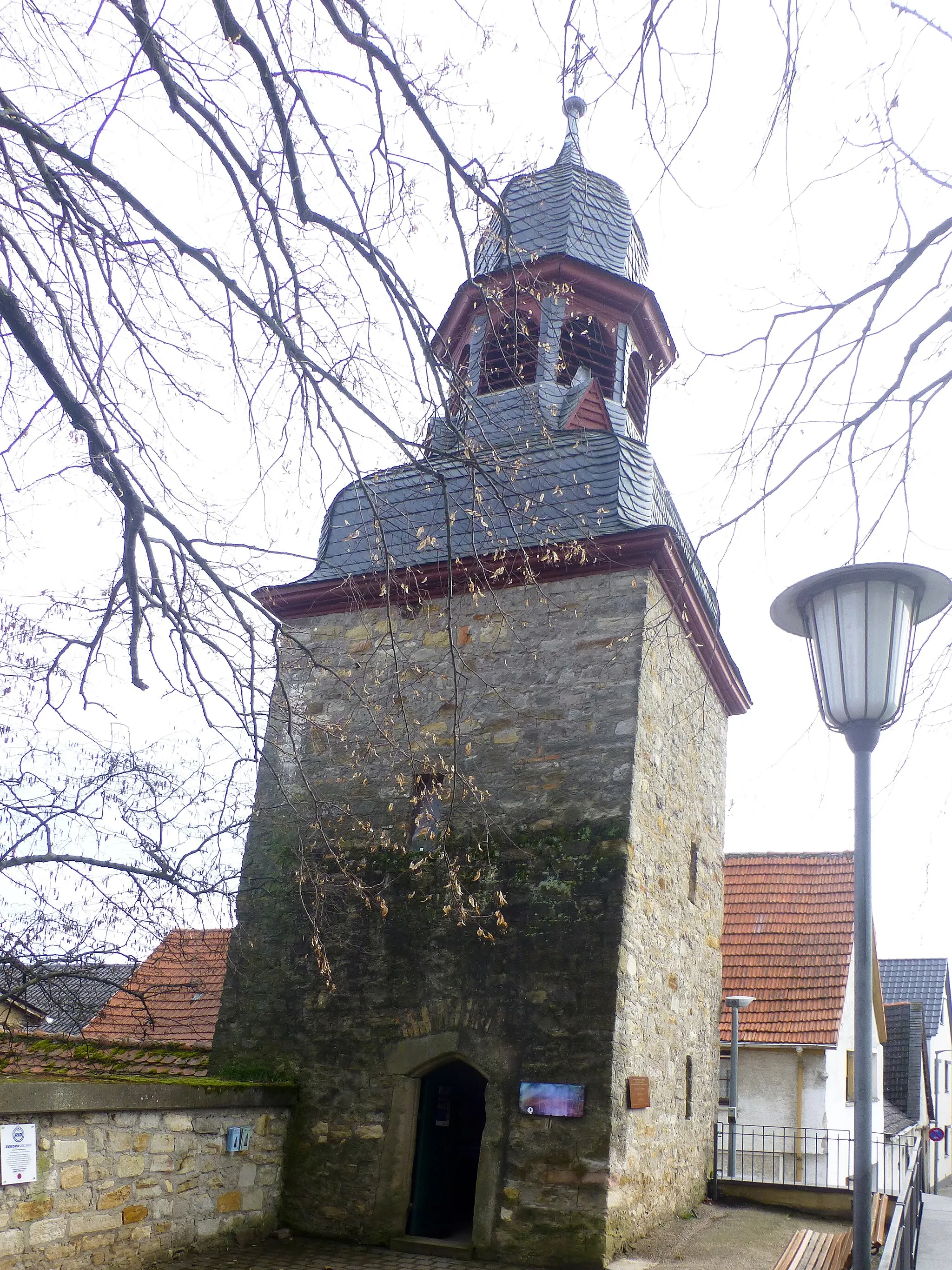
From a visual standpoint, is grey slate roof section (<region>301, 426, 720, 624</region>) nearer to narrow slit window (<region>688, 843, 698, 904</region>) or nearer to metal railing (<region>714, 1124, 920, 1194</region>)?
narrow slit window (<region>688, 843, 698, 904</region>)

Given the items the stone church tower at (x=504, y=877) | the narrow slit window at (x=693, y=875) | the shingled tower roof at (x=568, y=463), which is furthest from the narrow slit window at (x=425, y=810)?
the narrow slit window at (x=693, y=875)

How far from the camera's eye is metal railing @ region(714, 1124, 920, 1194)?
11594 mm

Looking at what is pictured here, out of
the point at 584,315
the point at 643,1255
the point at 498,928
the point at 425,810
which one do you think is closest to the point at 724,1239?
the point at 643,1255

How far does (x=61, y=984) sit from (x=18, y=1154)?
3.23 feet

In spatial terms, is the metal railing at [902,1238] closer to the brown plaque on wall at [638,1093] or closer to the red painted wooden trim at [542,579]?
the brown plaque on wall at [638,1093]

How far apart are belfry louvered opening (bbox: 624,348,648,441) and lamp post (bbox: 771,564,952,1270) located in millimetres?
7725

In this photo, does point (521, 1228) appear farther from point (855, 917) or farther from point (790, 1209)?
point (855, 917)

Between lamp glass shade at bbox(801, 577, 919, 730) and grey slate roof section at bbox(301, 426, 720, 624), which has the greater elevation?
grey slate roof section at bbox(301, 426, 720, 624)

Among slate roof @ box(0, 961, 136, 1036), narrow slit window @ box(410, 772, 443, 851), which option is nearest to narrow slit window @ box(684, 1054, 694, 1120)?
narrow slit window @ box(410, 772, 443, 851)

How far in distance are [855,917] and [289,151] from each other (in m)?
3.18

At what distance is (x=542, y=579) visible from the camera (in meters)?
8.98

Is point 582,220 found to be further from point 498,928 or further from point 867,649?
point 867,649

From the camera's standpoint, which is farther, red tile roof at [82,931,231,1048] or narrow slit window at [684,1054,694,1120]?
red tile roof at [82,931,231,1048]

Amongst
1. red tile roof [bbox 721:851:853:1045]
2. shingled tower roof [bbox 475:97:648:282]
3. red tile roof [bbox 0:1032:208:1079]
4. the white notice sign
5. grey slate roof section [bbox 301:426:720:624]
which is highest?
shingled tower roof [bbox 475:97:648:282]
